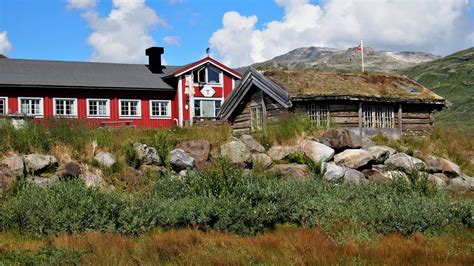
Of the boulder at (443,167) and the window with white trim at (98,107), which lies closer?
the boulder at (443,167)

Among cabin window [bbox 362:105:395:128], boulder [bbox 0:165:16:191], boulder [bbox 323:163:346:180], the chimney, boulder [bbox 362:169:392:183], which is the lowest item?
boulder [bbox 362:169:392:183]

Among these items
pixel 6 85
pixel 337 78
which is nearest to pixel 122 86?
pixel 6 85

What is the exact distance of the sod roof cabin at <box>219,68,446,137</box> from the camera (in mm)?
25766

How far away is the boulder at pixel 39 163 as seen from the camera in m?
17.2

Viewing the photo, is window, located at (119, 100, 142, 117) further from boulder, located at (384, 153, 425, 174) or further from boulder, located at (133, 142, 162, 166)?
boulder, located at (384, 153, 425, 174)

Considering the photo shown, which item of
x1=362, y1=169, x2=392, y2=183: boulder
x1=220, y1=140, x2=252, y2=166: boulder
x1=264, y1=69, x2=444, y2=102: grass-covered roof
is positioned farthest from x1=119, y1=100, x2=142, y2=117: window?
x1=362, y1=169, x2=392, y2=183: boulder

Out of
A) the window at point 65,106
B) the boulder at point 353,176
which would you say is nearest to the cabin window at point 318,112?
the boulder at point 353,176

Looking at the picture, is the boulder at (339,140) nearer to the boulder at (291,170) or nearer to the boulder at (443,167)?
the boulder at (291,170)

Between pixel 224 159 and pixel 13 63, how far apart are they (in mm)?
30979

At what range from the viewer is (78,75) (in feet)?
134

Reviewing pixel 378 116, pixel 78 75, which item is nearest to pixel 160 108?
pixel 78 75

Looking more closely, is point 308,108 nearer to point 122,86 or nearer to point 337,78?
point 337,78

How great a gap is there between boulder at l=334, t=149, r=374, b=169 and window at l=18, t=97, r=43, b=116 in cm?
2395

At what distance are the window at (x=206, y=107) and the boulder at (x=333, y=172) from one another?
24.3m
